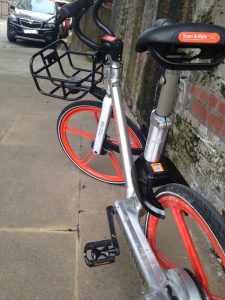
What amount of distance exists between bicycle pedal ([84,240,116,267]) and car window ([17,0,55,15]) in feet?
30.9

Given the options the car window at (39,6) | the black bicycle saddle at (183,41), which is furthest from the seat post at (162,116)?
the car window at (39,6)

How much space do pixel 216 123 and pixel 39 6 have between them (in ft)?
31.1

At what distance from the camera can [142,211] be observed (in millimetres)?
1602

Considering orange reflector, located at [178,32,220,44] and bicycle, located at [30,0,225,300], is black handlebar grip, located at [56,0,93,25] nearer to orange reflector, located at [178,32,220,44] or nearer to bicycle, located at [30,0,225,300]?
bicycle, located at [30,0,225,300]

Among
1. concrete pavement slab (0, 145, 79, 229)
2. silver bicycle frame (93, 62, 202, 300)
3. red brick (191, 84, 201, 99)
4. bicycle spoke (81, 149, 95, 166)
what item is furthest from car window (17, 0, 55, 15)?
silver bicycle frame (93, 62, 202, 300)

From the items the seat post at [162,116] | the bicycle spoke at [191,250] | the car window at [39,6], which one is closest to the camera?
the bicycle spoke at [191,250]

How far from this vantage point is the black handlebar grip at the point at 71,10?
1764 mm

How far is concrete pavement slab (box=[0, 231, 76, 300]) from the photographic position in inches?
63.6

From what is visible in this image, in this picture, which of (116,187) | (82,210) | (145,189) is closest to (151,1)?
(116,187)

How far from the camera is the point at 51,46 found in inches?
78.2

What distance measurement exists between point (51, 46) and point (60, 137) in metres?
0.85

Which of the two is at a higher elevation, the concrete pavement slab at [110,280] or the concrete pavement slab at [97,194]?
the concrete pavement slab at [110,280]

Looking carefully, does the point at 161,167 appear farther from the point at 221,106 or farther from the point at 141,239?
the point at 221,106

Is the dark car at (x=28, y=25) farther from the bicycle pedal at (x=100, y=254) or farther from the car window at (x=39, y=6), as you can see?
the bicycle pedal at (x=100, y=254)
